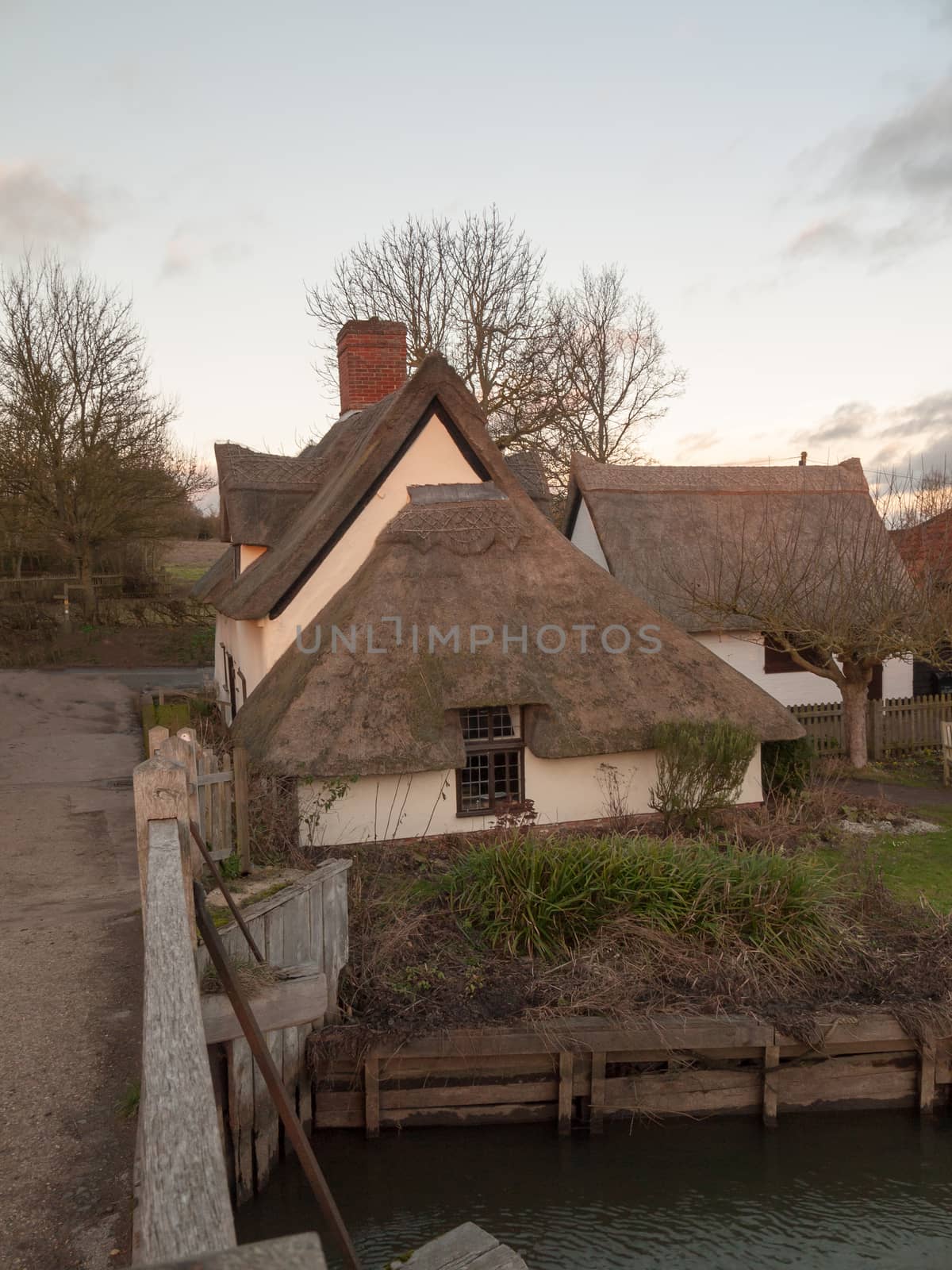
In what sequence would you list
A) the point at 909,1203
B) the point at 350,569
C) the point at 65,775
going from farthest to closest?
1. the point at 65,775
2. the point at 350,569
3. the point at 909,1203

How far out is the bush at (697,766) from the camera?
1279 cm

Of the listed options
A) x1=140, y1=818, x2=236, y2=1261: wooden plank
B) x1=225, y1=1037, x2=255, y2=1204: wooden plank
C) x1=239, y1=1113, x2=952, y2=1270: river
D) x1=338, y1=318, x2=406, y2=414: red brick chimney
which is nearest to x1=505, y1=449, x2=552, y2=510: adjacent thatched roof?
x1=338, y1=318, x2=406, y2=414: red brick chimney

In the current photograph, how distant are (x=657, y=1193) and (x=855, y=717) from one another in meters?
12.6

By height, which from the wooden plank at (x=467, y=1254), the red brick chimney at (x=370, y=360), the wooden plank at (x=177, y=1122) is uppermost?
the red brick chimney at (x=370, y=360)

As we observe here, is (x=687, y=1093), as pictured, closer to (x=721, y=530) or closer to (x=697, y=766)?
(x=697, y=766)

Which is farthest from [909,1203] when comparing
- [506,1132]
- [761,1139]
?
[506,1132]

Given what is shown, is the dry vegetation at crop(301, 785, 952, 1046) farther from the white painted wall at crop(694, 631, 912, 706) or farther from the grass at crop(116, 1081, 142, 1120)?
the white painted wall at crop(694, 631, 912, 706)

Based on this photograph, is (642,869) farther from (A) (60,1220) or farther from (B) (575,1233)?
(A) (60,1220)

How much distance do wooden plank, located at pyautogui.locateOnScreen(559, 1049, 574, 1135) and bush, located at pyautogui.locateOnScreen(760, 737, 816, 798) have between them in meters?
7.57

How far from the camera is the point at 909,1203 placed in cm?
761

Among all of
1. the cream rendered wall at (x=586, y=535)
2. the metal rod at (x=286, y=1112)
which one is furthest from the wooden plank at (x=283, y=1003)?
the cream rendered wall at (x=586, y=535)

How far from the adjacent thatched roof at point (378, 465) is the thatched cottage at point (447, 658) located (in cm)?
3

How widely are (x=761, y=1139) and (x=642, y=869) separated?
2449mm

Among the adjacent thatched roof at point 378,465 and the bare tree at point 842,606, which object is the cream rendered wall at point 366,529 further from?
the bare tree at point 842,606
